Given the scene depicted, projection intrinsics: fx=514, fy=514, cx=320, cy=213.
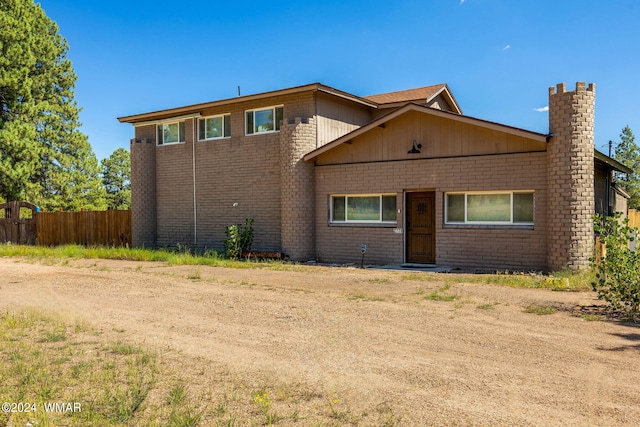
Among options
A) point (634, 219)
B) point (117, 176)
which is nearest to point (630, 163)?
point (634, 219)

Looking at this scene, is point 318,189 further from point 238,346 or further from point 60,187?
point 60,187

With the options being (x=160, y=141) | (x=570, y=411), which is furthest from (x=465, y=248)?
(x=160, y=141)

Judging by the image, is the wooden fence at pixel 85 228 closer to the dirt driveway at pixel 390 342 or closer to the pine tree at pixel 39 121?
the pine tree at pixel 39 121

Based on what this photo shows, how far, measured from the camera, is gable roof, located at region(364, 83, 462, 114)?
20.2 metres

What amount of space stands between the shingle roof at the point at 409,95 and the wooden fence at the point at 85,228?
12288 mm

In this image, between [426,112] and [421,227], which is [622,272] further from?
[426,112]

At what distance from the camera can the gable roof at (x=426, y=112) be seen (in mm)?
13625

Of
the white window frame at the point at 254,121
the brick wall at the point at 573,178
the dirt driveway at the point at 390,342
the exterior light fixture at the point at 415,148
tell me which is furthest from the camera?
the white window frame at the point at 254,121

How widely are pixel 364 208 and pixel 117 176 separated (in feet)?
146

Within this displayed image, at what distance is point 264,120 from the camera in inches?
743

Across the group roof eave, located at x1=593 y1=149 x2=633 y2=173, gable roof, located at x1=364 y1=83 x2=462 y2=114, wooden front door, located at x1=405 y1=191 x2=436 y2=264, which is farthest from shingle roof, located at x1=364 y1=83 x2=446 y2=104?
roof eave, located at x1=593 y1=149 x2=633 y2=173

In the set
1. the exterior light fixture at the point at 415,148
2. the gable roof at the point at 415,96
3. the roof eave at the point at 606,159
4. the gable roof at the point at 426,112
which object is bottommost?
the roof eave at the point at 606,159

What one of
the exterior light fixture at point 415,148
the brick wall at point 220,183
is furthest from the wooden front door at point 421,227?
the brick wall at point 220,183

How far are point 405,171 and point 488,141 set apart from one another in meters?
2.61
